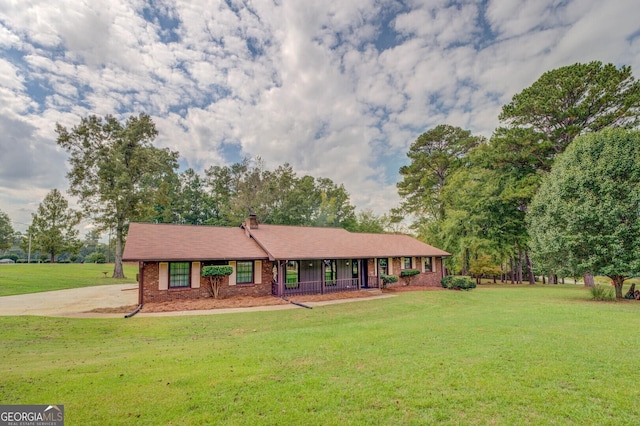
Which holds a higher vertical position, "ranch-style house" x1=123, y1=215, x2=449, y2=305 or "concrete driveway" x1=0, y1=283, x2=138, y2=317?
"ranch-style house" x1=123, y1=215, x2=449, y2=305

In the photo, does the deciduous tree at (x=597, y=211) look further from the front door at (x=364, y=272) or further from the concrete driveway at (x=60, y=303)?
the concrete driveway at (x=60, y=303)

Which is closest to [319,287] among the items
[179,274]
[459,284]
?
[179,274]

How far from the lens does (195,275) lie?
51.4 feet

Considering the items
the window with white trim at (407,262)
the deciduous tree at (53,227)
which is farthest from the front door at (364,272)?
the deciduous tree at (53,227)

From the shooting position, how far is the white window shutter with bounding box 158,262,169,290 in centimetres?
1493

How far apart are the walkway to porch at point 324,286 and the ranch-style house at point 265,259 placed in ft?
0.20

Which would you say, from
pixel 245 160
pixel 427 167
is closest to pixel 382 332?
pixel 427 167

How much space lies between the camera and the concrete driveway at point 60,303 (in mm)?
12516

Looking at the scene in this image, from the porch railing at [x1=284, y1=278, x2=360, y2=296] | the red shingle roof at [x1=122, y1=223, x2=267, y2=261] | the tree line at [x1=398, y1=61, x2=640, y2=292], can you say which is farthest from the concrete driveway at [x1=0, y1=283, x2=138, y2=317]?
the tree line at [x1=398, y1=61, x2=640, y2=292]

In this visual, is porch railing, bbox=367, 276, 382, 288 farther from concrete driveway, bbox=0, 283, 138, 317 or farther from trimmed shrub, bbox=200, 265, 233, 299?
concrete driveway, bbox=0, 283, 138, 317

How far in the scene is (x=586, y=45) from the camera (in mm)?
19312

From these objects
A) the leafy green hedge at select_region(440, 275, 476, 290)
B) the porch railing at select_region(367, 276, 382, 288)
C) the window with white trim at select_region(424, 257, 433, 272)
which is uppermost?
the window with white trim at select_region(424, 257, 433, 272)

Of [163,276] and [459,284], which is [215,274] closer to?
[163,276]

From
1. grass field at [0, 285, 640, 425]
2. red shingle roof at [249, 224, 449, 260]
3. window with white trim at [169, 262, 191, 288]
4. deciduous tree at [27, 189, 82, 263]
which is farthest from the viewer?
deciduous tree at [27, 189, 82, 263]
